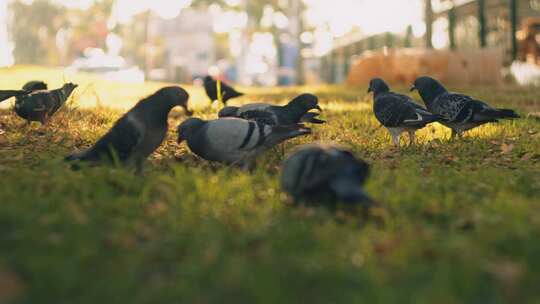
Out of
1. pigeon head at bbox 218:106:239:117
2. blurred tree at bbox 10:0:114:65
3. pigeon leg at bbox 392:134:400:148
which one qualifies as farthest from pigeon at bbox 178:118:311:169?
blurred tree at bbox 10:0:114:65

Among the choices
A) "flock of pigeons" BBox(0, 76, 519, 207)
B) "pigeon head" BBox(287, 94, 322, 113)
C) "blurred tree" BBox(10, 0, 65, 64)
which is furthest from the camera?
"blurred tree" BBox(10, 0, 65, 64)

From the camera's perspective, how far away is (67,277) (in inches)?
Answer: 124

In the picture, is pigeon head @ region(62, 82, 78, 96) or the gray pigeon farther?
pigeon head @ region(62, 82, 78, 96)

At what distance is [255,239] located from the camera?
12.4ft

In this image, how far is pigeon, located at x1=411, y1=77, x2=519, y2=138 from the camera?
24.4ft

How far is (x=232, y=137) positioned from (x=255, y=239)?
6.66 ft

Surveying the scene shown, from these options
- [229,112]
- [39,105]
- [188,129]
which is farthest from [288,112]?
[39,105]

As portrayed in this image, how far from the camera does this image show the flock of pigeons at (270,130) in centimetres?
429

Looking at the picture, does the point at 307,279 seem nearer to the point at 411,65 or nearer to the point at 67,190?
the point at 67,190

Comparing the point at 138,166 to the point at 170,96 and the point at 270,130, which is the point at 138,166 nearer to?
the point at 170,96

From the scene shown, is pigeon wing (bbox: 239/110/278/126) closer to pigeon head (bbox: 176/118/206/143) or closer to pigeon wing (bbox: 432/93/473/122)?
pigeon head (bbox: 176/118/206/143)

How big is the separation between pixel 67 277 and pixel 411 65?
1711 cm

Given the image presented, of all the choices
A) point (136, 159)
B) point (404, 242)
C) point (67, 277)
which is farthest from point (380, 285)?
Result: point (136, 159)

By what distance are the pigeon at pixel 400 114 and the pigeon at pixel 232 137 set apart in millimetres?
1814
